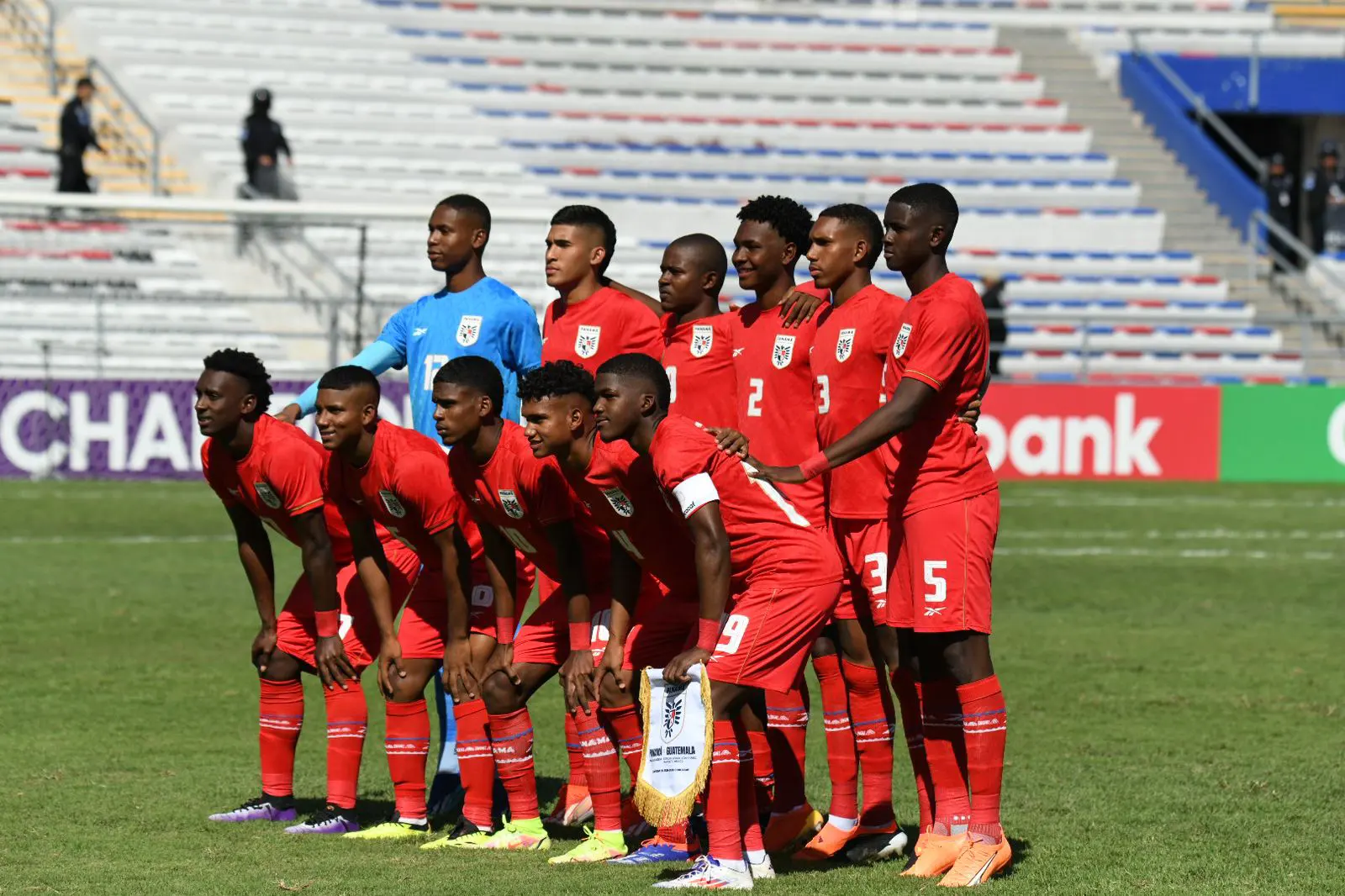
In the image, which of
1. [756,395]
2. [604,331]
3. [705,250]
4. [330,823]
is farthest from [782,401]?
[330,823]

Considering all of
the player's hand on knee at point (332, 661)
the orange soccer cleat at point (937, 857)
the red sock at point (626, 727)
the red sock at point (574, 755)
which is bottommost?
the orange soccer cleat at point (937, 857)

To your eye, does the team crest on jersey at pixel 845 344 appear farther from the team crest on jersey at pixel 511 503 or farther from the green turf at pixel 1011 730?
the green turf at pixel 1011 730

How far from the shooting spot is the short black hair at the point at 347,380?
692 centimetres

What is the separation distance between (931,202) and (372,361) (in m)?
2.61

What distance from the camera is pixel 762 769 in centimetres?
689

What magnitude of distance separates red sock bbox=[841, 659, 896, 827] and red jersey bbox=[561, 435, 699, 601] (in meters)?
0.81

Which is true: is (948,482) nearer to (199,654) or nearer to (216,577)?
(199,654)

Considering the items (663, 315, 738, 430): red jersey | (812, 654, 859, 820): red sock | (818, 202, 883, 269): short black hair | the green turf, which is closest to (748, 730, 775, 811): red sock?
(812, 654, 859, 820): red sock

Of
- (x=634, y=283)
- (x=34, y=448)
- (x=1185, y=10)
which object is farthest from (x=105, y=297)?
(x=1185, y=10)

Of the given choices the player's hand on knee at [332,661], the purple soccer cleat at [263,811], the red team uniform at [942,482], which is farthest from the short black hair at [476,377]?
the purple soccer cleat at [263,811]

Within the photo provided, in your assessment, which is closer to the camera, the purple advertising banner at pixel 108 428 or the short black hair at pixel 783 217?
the short black hair at pixel 783 217

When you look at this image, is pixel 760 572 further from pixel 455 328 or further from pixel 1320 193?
pixel 1320 193

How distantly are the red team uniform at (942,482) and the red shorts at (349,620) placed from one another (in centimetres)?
204

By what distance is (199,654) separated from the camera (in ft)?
36.5
